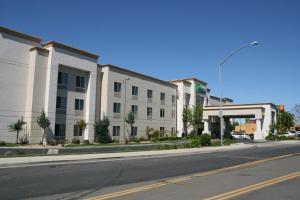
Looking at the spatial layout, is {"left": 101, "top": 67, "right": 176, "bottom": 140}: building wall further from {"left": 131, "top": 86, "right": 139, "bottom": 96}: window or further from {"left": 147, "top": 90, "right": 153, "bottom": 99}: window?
{"left": 147, "top": 90, "right": 153, "bottom": 99}: window

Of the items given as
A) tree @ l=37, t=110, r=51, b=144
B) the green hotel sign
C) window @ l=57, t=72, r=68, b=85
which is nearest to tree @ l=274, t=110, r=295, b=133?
the green hotel sign

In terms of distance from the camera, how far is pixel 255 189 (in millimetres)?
9594

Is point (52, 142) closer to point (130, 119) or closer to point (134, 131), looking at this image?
point (130, 119)

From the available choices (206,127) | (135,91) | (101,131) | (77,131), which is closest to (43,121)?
(77,131)

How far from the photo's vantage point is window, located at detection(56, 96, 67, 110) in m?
39.9

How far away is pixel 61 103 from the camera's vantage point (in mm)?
40438

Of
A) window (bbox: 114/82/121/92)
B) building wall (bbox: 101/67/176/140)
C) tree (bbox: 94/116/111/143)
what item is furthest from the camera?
window (bbox: 114/82/121/92)

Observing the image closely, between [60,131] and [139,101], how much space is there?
17.0m

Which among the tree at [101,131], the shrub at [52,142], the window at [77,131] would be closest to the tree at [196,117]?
the tree at [101,131]

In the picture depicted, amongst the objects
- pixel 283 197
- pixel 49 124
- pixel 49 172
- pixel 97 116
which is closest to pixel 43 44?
pixel 49 124

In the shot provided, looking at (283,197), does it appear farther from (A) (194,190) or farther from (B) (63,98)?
(B) (63,98)

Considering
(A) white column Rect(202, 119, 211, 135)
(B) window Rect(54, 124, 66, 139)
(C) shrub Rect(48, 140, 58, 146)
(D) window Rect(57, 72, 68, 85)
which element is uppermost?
(D) window Rect(57, 72, 68, 85)

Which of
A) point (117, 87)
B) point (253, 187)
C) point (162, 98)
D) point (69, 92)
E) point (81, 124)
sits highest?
point (117, 87)

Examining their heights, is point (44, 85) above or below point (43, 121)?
above
